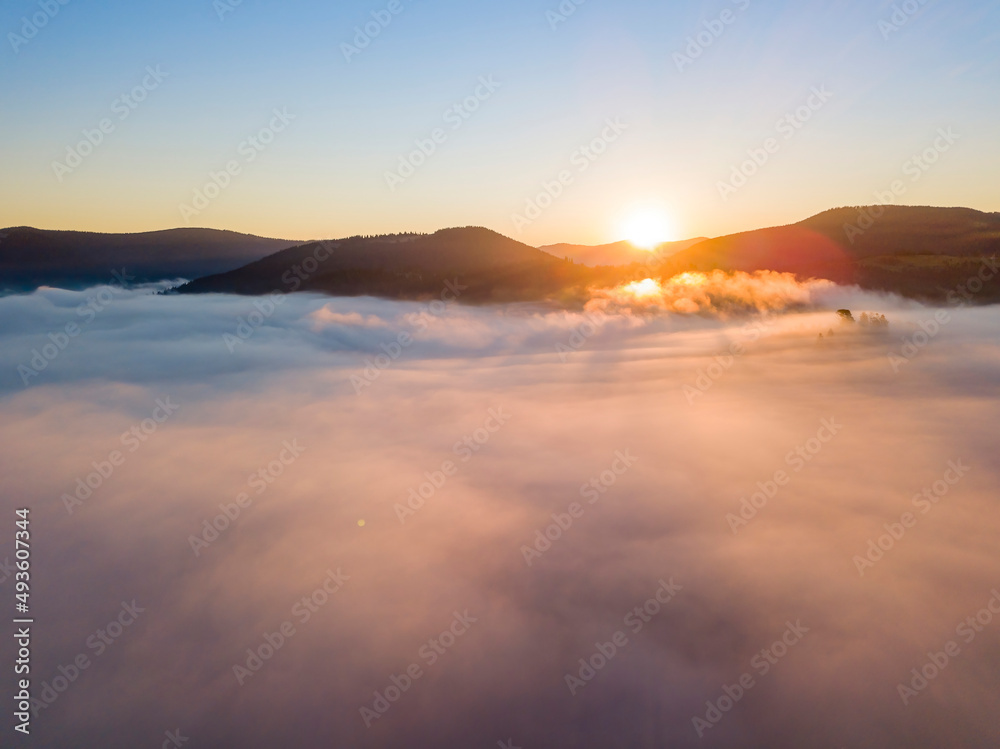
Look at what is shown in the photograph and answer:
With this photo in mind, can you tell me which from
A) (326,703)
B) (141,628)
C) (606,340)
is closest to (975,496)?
(326,703)

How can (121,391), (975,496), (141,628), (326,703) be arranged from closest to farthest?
(326,703), (141,628), (975,496), (121,391)

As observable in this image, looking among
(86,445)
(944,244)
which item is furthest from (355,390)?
(944,244)

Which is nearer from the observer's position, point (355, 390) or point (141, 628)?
point (141, 628)

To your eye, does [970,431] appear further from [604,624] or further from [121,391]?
[121,391]

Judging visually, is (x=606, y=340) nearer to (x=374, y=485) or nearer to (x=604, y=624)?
(x=374, y=485)

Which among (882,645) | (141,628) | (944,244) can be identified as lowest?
(141,628)

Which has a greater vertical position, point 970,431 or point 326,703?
point 970,431

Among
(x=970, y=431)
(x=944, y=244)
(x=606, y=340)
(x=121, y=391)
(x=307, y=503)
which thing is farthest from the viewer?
(x=944, y=244)
